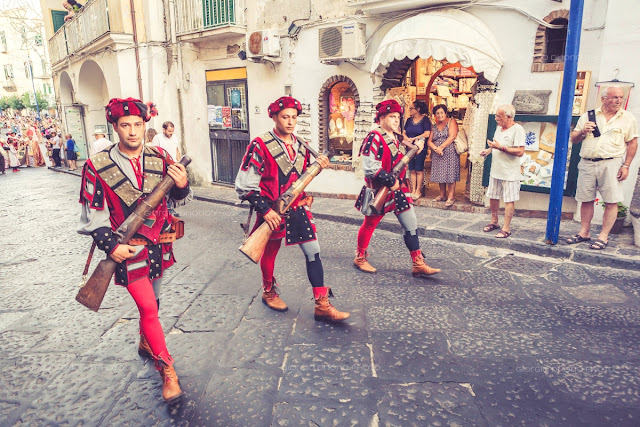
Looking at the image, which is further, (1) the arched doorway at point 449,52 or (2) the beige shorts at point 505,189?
(1) the arched doorway at point 449,52

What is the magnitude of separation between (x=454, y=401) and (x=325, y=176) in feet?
25.9

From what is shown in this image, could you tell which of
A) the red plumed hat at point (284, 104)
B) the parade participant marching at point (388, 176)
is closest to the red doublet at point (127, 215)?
the red plumed hat at point (284, 104)

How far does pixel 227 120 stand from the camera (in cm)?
1225

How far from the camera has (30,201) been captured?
37.2 ft

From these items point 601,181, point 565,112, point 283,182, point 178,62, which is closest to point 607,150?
point 601,181

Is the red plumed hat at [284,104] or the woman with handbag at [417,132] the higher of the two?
the red plumed hat at [284,104]

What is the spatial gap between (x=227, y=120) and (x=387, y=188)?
28.4ft

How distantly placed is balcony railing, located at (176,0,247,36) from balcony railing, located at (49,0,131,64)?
1865mm

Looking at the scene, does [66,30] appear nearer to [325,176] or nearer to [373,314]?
[325,176]

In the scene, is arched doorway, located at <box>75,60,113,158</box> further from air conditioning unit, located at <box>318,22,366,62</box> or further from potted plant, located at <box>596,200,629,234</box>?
potted plant, located at <box>596,200,629,234</box>

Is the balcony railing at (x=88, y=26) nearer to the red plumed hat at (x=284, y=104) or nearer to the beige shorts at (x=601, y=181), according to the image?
the red plumed hat at (x=284, y=104)

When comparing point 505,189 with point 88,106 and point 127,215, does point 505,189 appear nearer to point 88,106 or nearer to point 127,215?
point 127,215

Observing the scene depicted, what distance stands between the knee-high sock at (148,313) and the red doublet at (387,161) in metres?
2.53

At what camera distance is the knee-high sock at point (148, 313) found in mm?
2887
